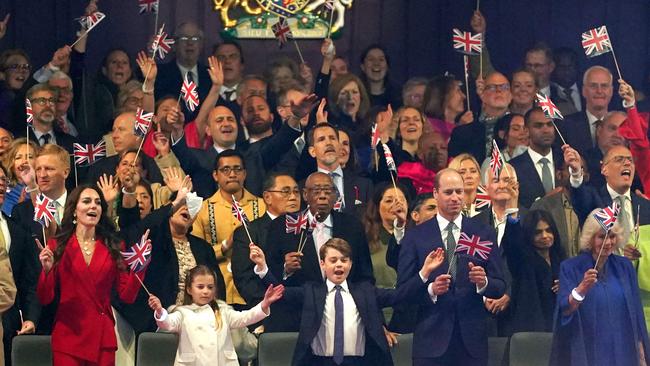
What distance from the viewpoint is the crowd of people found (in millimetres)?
12602

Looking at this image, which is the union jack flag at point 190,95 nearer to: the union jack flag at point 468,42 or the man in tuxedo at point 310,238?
the man in tuxedo at point 310,238

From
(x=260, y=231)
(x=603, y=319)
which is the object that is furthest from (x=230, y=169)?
(x=603, y=319)

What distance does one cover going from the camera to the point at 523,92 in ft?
50.3

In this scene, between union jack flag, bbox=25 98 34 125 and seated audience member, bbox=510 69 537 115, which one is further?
seated audience member, bbox=510 69 537 115

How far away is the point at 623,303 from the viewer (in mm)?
12891

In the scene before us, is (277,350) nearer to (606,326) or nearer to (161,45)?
(606,326)

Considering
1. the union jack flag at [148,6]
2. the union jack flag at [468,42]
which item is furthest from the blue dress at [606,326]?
the union jack flag at [148,6]

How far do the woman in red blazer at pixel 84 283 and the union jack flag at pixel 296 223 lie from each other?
112 cm

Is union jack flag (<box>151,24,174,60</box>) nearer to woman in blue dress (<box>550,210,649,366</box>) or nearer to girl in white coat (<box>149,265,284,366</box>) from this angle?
girl in white coat (<box>149,265,284,366</box>)

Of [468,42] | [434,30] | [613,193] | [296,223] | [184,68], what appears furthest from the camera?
[434,30]

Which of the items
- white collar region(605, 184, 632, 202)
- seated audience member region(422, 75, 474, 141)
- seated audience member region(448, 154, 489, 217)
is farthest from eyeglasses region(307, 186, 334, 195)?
seated audience member region(422, 75, 474, 141)

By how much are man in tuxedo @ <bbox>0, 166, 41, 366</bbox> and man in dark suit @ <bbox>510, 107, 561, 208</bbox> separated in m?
3.31

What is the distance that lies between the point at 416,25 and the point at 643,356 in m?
5.07

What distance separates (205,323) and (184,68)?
3410 mm
